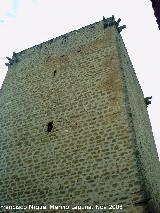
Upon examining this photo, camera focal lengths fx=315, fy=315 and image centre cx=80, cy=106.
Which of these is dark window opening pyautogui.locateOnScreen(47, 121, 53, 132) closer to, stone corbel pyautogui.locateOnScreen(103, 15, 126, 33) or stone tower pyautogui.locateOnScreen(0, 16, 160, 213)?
stone tower pyautogui.locateOnScreen(0, 16, 160, 213)

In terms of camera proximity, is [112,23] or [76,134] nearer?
[76,134]

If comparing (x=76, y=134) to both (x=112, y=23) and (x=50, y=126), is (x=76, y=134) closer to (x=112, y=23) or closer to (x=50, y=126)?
(x=50, y=126)

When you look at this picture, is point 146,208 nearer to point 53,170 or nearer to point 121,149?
point 121,149

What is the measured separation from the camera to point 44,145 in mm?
8688

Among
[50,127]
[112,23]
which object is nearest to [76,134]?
[50,127]

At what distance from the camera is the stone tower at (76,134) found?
24.0 ft

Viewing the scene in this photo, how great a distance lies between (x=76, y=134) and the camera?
27.6 ft

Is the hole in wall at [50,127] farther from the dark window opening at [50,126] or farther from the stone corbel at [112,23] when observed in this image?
the stone corbel at [112,23]

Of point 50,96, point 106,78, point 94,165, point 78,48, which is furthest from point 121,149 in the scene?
point 78,48

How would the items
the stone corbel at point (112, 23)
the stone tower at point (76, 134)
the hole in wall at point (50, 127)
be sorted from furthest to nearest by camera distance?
the stone corbel at point (112, 23)
the hole in wall at point (50, 127)
the stone tower at point (76, 134)

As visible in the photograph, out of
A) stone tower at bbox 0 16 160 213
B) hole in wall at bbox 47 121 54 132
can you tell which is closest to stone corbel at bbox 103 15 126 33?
stone tower at bbox 0 16 160 213

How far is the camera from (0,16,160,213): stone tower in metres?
7.31

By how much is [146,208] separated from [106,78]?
399 centimetres

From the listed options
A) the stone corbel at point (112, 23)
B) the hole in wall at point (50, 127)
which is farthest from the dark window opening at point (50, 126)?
the stone corbel at point (112, 23)
